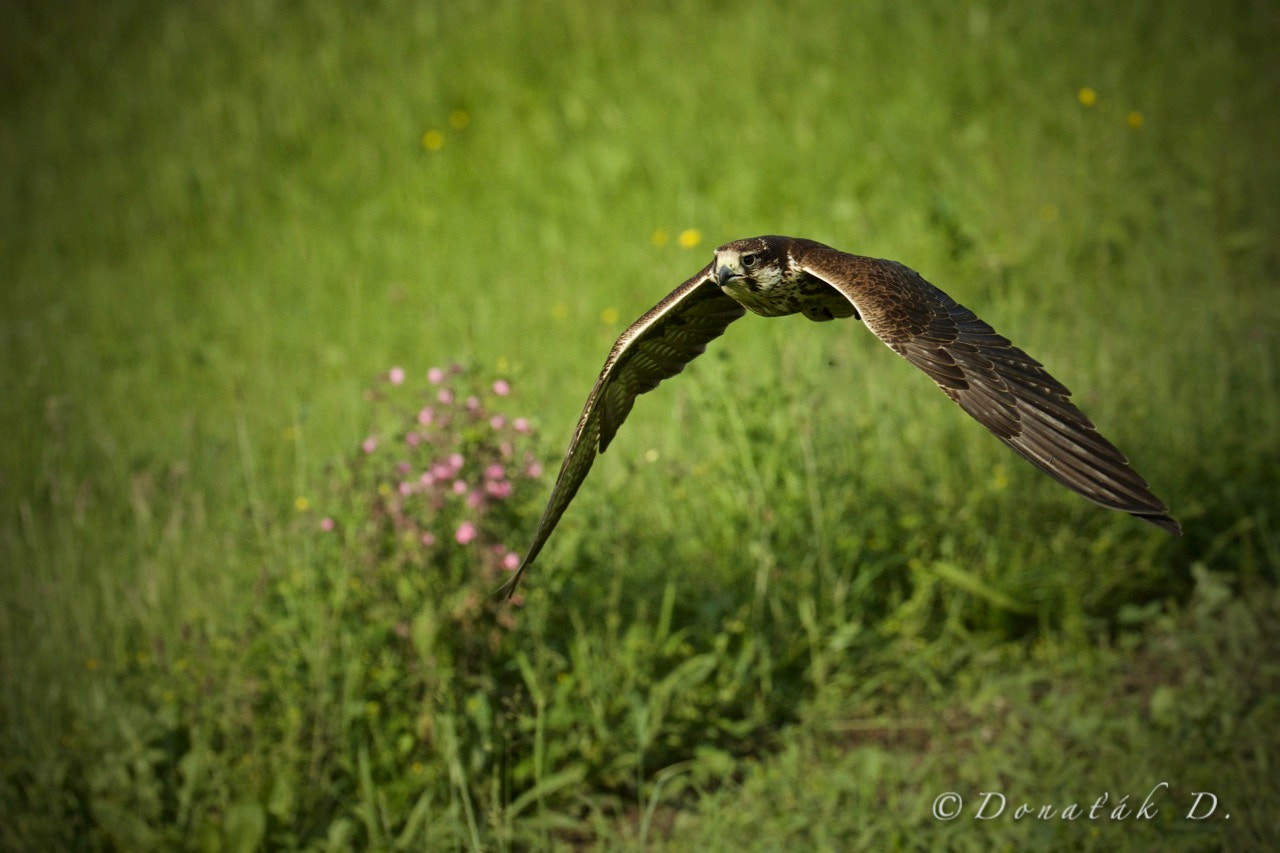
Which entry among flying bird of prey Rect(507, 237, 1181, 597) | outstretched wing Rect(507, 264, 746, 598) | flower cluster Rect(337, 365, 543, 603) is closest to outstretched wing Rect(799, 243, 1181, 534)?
flying bird of prey Rect(507, 237, 1181, 597)

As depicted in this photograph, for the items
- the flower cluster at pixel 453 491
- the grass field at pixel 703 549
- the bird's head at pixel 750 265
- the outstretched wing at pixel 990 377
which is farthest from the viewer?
the flower cluster at pixel 453 491

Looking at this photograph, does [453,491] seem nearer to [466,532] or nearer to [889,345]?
[466,532]

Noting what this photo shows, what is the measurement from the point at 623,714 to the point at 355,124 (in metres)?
6.54

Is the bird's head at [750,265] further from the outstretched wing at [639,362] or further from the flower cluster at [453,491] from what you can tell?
the flower cluster at [453,491]

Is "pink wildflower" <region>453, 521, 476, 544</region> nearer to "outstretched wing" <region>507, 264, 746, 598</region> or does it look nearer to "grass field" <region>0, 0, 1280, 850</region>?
"grass field" <region>0, 0, 1280, 850</region>

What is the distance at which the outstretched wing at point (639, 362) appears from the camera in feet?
10.2

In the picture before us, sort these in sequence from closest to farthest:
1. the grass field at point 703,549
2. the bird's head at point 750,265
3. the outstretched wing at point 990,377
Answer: the outstretched wing at point 990,377 < the bird's head at point 750,265 < the grass field at point 703,549

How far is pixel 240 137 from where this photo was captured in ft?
31.9

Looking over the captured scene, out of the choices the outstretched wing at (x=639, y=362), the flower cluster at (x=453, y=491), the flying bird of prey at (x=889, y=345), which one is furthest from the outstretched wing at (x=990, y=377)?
the flower cluster at (x=453, y=491)

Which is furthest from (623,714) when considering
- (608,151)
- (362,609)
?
(608,151)

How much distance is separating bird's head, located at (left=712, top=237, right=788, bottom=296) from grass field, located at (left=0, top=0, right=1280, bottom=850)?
1.04 m

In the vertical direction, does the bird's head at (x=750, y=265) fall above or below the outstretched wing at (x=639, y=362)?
above

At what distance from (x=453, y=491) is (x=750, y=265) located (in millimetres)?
1199

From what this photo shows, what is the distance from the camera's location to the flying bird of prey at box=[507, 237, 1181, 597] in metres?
2.41
